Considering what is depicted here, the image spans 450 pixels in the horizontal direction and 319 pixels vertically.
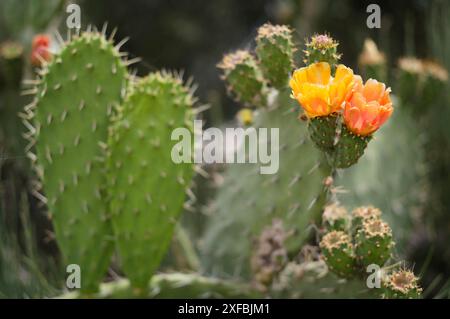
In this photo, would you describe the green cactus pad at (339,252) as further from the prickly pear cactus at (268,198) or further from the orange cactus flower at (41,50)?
the orange cactus flower at (41,50)

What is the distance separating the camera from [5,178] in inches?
96.0

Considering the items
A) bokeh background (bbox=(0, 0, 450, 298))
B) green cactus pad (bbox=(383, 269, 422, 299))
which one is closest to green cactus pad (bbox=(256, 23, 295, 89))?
bokeh background (bbox=(0, 0, 450, 298))

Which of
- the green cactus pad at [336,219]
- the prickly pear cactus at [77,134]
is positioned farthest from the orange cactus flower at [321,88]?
the prickly pear cactus at [77,134]

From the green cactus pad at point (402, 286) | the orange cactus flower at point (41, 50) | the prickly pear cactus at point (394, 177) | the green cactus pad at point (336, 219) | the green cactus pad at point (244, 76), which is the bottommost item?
the green cactus pad at point (402, 286)

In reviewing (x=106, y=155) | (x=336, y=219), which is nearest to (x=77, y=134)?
(x=106, y=155)

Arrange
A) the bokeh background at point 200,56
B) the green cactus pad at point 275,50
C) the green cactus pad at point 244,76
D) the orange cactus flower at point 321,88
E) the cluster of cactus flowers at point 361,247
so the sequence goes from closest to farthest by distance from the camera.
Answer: the orange cactus flower at point 321,88, the cluster of cactus flowers at point 361,247, the green cactus pad at point 275,50, the green cactus pad at point 244,76, the bokeh background at point 200,56

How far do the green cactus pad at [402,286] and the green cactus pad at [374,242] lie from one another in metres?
0.05

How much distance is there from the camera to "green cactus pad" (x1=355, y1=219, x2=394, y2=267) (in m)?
1.40

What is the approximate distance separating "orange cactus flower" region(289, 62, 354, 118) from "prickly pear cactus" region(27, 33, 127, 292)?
21.0 inches

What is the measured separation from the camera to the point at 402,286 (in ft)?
4.46

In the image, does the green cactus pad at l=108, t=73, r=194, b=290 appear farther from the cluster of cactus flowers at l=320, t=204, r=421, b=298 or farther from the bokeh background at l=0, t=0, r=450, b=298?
the cluster of cactus flowers at l=320, t=204, r=421, b=298

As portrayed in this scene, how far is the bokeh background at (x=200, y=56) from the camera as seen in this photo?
7.07 feet
